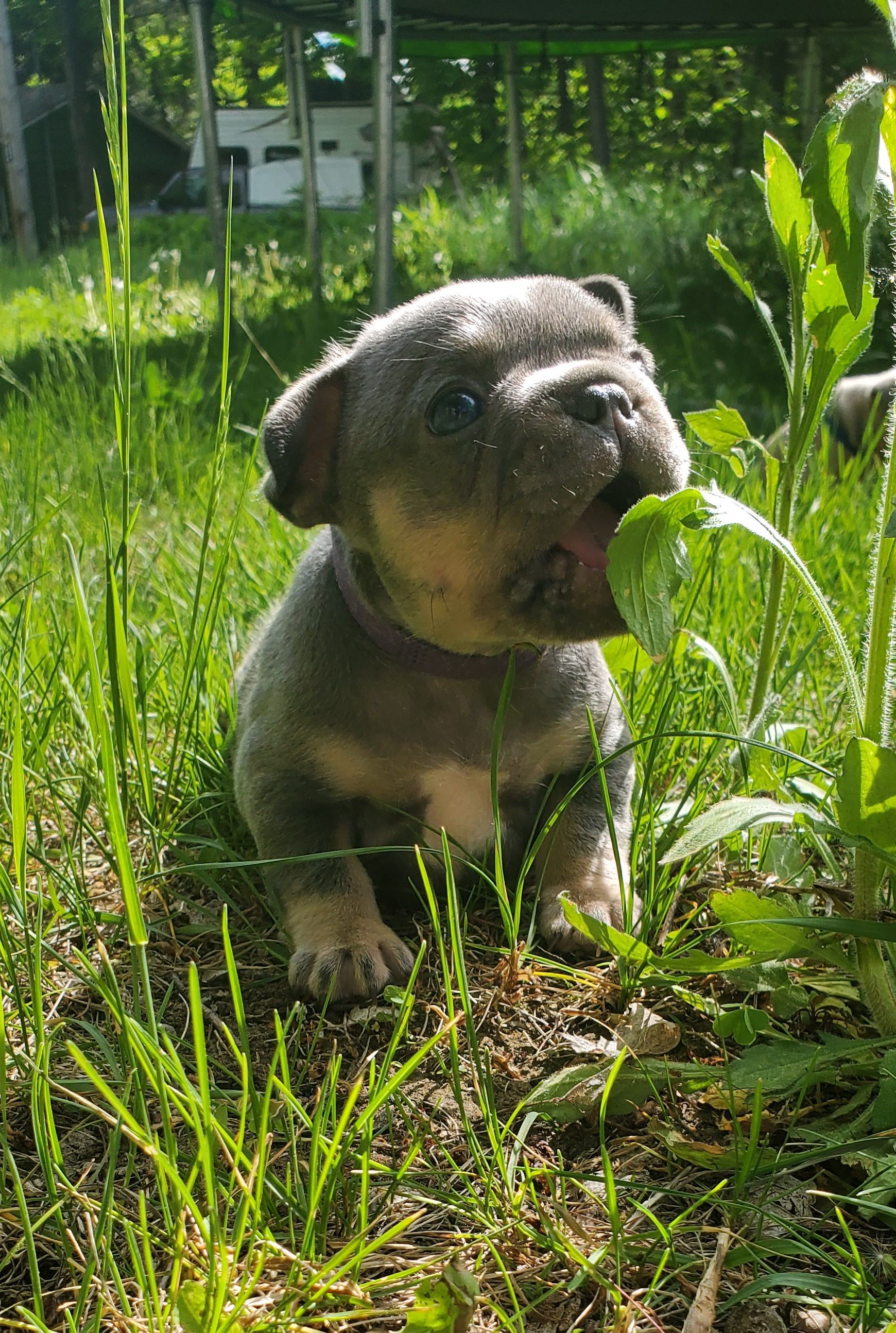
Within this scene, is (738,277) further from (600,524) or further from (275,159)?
(275,159)

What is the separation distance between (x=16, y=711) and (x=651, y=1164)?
1197mm

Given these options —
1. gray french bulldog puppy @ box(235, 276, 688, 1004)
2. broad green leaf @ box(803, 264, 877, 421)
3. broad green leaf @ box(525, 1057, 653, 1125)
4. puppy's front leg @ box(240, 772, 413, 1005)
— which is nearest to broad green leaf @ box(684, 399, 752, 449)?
gray french bulldog puppy @ box(235, 276, 688, 1004)

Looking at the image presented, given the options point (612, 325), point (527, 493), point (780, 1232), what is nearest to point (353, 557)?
point (527, 493)

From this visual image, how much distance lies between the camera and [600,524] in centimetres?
211

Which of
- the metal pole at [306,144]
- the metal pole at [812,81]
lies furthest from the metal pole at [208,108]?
the metal pole at [812,81]

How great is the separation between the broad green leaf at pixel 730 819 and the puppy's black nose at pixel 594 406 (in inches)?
24.8

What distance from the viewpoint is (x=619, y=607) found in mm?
1522

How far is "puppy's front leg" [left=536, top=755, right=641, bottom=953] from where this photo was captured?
2.12m

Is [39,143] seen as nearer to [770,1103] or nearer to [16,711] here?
[16,711]

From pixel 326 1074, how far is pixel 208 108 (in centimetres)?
572

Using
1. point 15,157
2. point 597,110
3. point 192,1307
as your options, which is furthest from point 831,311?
point 597,110

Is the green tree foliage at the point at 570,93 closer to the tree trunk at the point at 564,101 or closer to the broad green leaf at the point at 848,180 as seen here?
the tree trunk at the point at 564,101

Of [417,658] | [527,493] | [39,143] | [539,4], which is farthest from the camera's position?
[39,143]

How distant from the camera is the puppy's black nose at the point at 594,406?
74.6 inches
